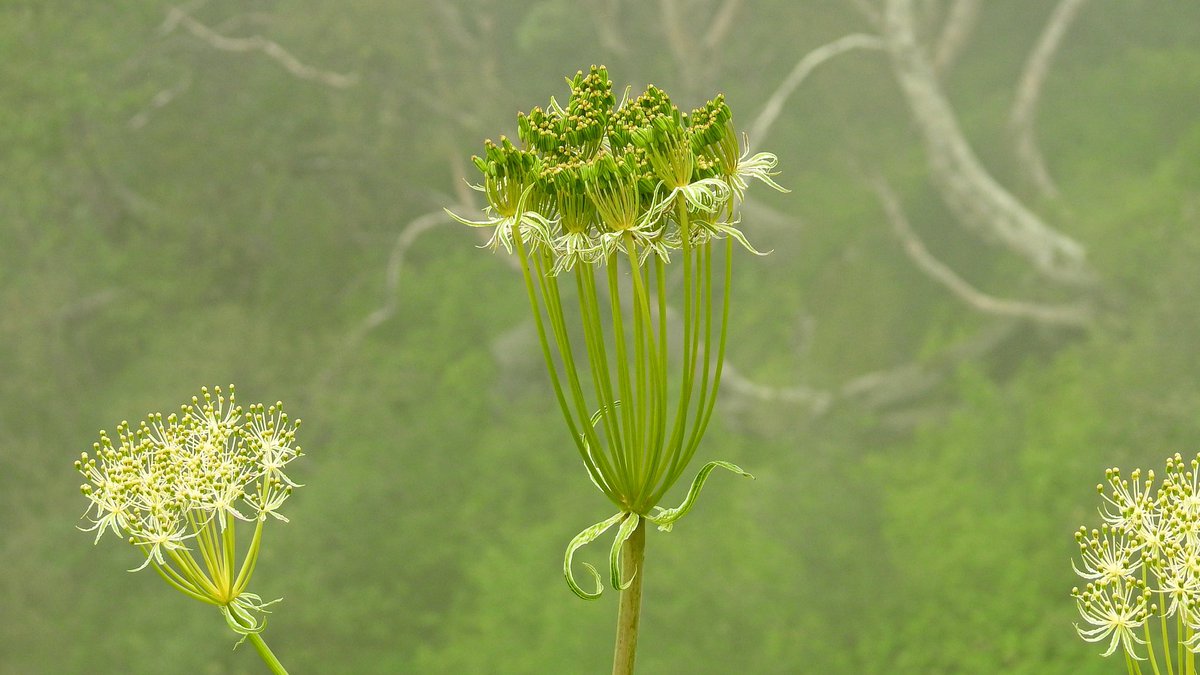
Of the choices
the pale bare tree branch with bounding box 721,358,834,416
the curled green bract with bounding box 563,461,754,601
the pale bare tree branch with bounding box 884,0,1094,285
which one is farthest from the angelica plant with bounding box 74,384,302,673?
the pale bare tree branch with bounding box 884,0,1094,285

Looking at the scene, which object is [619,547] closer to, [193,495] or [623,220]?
[623,220]

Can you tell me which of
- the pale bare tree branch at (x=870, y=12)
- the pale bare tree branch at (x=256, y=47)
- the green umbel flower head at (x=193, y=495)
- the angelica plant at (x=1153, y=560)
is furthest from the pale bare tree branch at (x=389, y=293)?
the angelica plant at (x=1153, y=560)

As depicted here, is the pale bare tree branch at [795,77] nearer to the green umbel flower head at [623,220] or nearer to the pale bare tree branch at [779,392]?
the pale bare tree branch at [779,392]

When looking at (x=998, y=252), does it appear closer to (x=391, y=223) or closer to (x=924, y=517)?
(x=924, y=517)

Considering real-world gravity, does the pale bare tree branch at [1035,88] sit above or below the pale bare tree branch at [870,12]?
below

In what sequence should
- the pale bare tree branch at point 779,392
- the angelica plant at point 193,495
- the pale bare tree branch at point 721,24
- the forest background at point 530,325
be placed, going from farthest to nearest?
the pale bare tree branch at point 721,24, the pale bare tree branch at point 779,392, the forest background at point 530,325, the angelica plant at point 193,495

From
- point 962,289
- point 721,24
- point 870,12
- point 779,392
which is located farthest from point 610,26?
point 962,289
